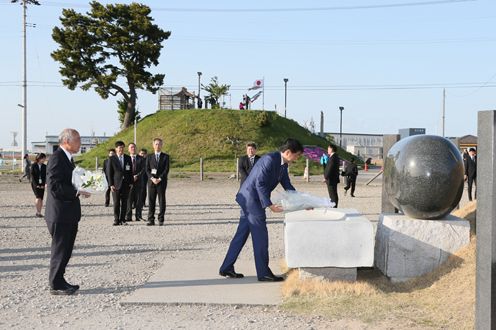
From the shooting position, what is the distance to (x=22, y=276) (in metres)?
7.93

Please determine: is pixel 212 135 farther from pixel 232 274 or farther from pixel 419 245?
pixel 419 245

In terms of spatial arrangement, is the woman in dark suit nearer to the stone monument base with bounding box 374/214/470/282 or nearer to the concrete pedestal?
the concrete pedestal

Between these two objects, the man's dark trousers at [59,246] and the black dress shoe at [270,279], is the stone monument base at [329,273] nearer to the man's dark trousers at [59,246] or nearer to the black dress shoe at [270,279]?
the black dress shoe at [270,279]

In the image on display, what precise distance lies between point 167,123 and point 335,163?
38.5m

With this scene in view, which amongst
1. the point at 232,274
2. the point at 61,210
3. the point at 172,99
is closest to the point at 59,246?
the point at 61,210

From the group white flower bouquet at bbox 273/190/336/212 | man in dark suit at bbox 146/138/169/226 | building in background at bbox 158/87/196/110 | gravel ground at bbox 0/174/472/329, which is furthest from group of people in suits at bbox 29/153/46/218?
building in background at bbox 158/87/196/110

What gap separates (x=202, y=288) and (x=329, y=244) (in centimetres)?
161

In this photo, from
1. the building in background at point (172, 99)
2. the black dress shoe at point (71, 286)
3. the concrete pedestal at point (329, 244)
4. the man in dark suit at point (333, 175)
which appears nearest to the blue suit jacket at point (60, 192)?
the black dress shoe at point (71, 286)

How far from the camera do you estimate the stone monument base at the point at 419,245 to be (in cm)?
716

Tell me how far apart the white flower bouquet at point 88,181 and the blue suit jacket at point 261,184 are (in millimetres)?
1763

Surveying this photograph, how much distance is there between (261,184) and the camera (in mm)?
7203

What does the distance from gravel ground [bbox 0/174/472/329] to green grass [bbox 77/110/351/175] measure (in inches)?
1051

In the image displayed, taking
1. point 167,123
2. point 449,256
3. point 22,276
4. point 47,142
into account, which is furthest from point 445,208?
point 47,142

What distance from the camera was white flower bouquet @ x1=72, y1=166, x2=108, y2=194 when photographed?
23.0 ft
